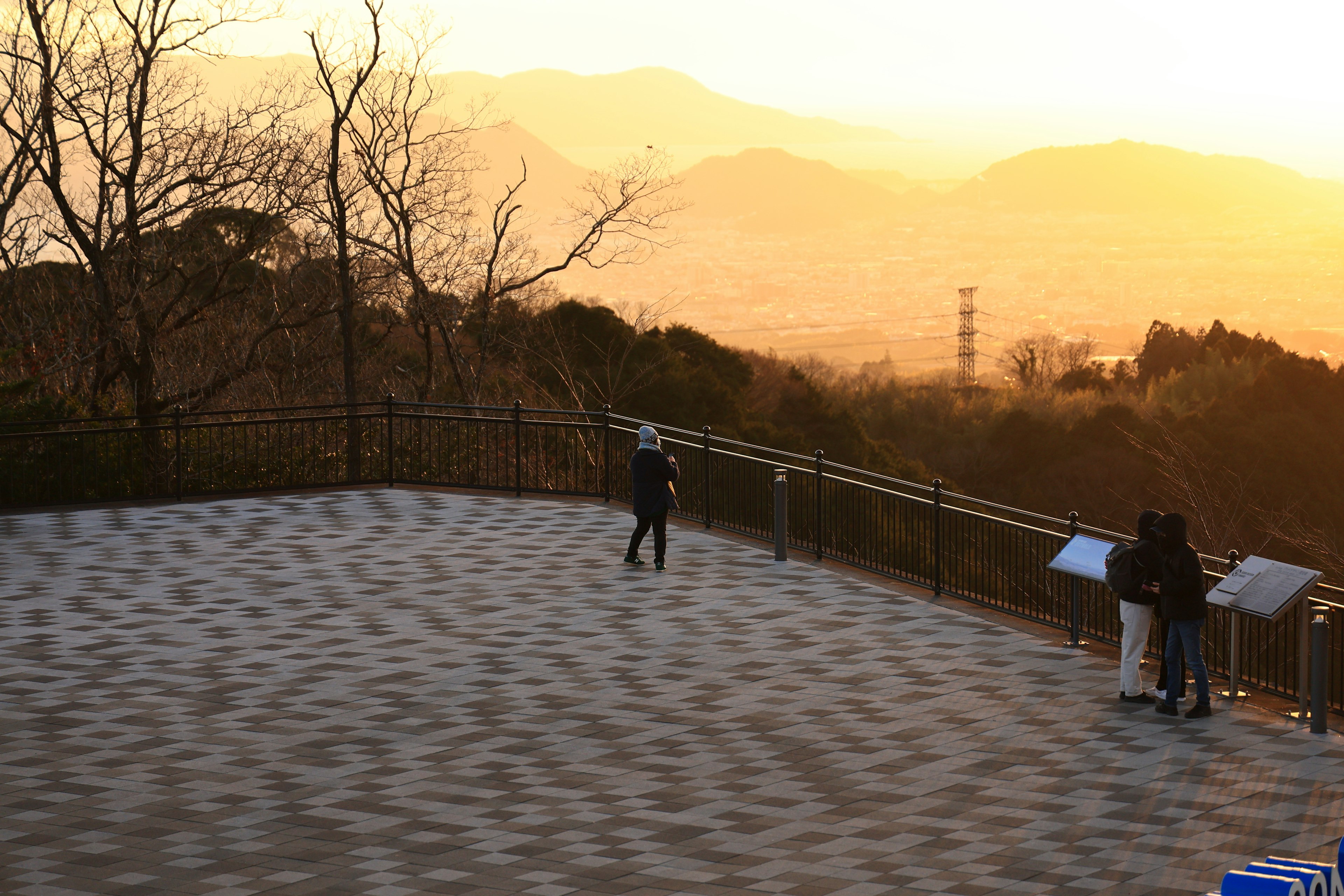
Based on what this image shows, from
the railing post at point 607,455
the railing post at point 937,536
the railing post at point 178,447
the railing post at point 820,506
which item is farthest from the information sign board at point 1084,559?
the railing post at point 178,447

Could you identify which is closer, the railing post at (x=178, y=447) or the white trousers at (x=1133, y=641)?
the white trousers at (x=1133, y=641)

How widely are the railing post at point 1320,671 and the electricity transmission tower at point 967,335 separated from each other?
10130cm

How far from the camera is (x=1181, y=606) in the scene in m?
9.32

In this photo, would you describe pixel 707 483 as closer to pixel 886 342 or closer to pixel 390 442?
pixel 390 442

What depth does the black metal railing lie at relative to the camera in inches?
476

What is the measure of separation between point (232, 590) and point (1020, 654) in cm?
759

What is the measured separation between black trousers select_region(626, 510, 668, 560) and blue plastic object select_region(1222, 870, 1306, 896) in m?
8.92

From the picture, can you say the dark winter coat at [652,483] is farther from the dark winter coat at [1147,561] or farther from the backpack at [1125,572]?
the dark winter coat at [1147,561]

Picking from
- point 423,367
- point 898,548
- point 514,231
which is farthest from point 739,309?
point 898,548

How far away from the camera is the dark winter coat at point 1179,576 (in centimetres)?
923

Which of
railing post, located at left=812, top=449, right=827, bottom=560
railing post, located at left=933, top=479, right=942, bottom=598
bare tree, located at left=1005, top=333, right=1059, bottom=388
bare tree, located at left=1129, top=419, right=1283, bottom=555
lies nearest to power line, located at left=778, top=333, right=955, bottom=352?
bare tree, located at left=1005, top=333, right=1059, bottom=388

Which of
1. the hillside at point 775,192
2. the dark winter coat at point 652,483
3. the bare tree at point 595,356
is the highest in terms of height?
the hillside at point 775,192

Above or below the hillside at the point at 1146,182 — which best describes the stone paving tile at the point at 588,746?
below

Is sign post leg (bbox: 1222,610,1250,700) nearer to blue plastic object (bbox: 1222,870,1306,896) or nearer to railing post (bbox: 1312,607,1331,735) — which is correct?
railing post (bbox: 1312,607,1331,735)
